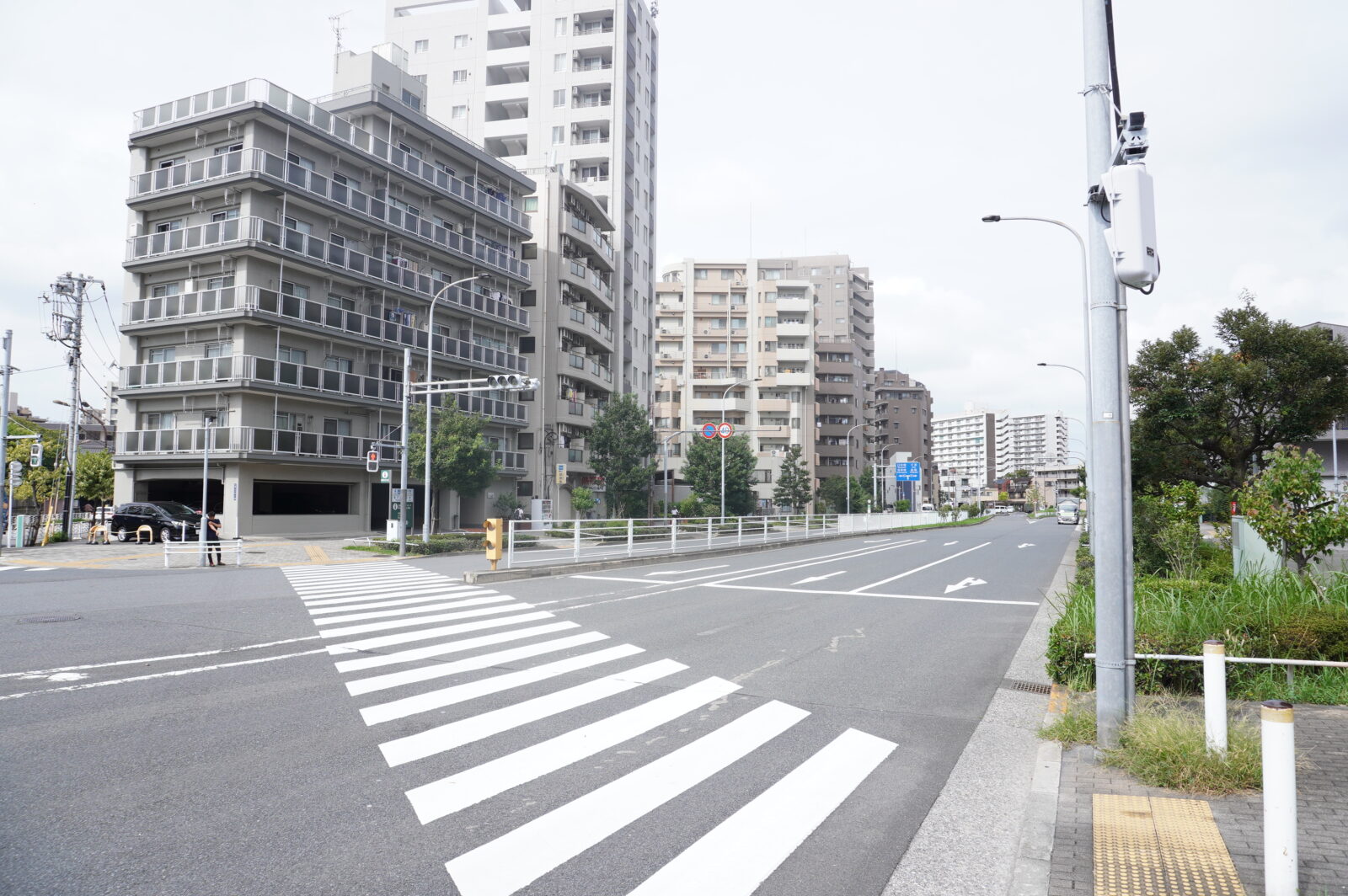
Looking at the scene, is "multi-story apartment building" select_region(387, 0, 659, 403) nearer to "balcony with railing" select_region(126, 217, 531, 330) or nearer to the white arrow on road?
"balcony with railing" select_region(126, 217, 531, 330)

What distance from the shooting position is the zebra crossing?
3.68 metres

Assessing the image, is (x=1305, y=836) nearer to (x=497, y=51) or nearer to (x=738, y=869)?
(x=738, y=869)

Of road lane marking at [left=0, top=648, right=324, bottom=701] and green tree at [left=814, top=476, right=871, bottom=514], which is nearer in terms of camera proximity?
road lane marking at [left=0, top=648, right=324, bottom=701]

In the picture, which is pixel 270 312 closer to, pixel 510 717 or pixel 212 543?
pixel 212 543

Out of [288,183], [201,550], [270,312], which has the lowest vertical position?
[201,550]

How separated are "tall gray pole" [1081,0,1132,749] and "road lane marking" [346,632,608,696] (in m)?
5.57

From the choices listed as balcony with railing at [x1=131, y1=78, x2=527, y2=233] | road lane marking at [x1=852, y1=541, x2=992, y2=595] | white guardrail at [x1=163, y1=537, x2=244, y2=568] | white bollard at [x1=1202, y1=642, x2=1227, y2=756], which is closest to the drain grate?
white bollard at [x1=1202, y1=642, x2=1227, y2=756]

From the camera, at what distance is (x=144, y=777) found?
4.64m

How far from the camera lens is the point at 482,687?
7.08m

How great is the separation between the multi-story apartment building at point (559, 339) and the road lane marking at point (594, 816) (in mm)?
40356

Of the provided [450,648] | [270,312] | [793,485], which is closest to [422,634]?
[450,648]

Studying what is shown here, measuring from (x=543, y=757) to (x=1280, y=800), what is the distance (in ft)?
12.7

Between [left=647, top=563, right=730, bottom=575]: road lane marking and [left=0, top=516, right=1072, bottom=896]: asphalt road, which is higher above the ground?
[left=0, top=516, right=1072, bottom=896]: asphalt road

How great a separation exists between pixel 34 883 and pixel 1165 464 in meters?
24.7
